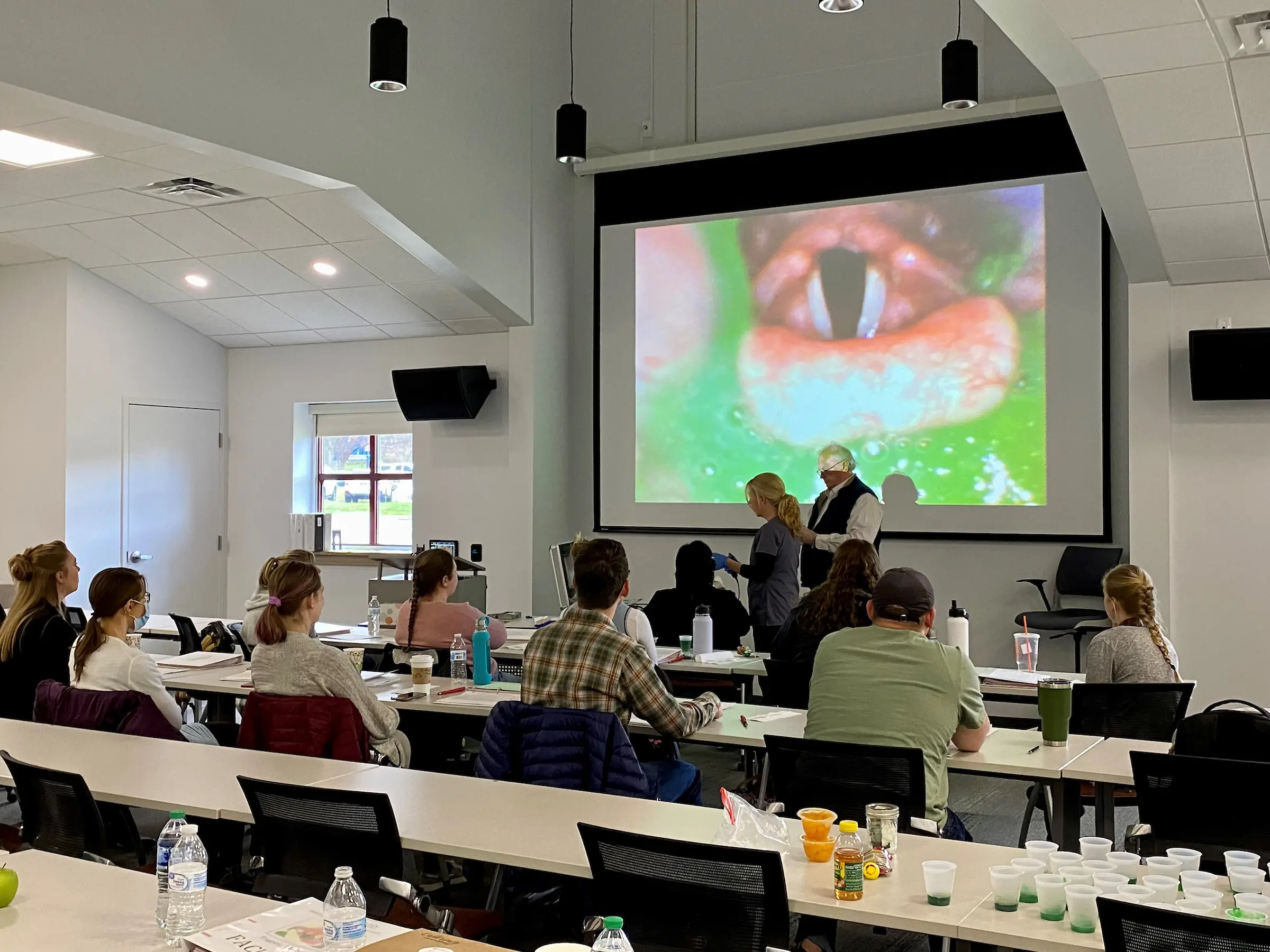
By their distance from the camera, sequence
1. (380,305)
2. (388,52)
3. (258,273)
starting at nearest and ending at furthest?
(388,52) → (258,273) → (380,305)

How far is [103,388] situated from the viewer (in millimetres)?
9195

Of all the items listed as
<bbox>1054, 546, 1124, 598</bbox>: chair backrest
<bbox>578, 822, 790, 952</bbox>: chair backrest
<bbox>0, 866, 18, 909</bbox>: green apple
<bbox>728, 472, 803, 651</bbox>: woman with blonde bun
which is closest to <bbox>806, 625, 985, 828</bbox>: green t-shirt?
<bbox>578, 822, 790, 952</bbox>: chair backrest

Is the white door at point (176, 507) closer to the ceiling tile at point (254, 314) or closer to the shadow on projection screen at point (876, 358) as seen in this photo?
the ceiling tile at point (254, 314)

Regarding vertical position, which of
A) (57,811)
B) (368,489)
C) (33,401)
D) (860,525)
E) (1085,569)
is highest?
(33,401)

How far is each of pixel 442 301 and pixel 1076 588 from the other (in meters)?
4.88

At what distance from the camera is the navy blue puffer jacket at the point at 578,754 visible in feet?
10.7

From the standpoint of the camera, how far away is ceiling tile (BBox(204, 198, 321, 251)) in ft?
24.5

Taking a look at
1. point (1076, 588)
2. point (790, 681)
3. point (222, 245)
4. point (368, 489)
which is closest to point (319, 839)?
point (790, 681)

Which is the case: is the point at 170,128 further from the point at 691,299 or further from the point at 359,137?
the point at 691,299

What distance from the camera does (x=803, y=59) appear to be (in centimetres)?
850

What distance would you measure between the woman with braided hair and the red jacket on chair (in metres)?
2.60

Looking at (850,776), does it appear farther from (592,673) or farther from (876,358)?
(876,358)

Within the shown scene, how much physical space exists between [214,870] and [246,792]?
132 cm

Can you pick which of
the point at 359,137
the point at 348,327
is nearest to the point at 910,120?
the point at 359,137
